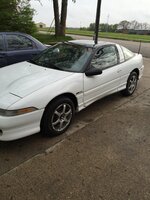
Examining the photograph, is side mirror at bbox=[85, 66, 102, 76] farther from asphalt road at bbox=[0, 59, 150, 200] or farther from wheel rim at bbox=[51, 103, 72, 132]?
asphalt road at bbox=[0, 59, 150, 200]

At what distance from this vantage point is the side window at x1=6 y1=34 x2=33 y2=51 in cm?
536

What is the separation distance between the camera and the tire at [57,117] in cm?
304

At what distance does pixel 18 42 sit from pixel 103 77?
2.85m

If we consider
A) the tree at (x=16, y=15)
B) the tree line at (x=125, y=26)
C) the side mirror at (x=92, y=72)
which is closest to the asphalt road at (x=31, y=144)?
the side mirror at (x=92, y=72)

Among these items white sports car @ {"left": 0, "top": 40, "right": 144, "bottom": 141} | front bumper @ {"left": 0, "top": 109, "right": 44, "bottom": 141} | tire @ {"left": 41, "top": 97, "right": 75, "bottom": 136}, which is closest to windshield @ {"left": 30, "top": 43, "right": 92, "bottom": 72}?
white sports car @ {"left": 0, "top": 40, "right": 144, "bottom": 141}

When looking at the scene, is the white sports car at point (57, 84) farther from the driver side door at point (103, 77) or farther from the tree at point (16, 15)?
the tree at point (16, 15)

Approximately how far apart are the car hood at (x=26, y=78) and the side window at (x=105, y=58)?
721 mm

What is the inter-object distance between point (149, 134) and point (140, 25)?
8683 cm

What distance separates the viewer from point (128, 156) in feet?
9.48

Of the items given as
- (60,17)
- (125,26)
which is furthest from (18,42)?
(125,26)

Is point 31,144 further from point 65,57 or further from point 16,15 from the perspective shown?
point 16,15

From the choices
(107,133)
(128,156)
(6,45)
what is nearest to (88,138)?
(107,133)

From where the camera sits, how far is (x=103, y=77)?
154 inches

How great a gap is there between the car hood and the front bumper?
1.00 ft
